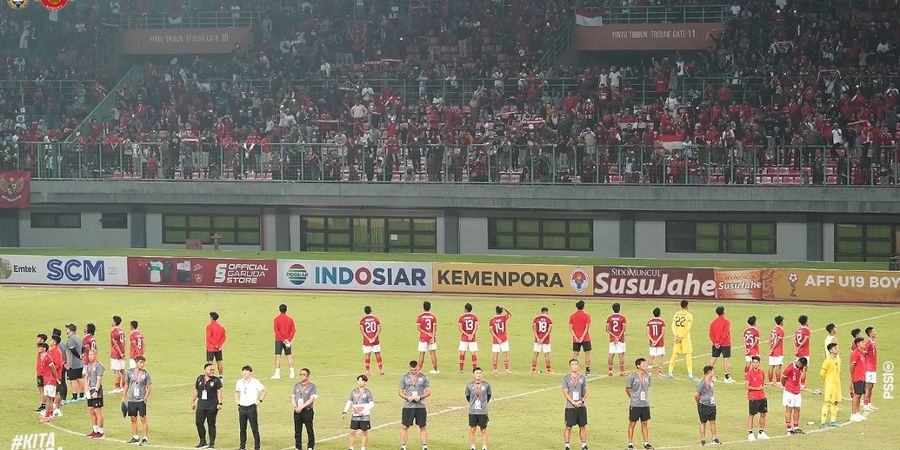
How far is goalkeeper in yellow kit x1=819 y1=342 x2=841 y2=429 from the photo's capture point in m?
28.6

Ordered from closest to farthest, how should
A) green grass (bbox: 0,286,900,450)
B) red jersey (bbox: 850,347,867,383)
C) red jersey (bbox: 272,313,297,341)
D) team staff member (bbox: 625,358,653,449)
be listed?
team staff member (bbox: 625,358,653,449) < green grass (bbox: 0,286,900,450) < red jersey (bbox: 850,347,867,383) < red jersey (bbox: 272,313,297,341)

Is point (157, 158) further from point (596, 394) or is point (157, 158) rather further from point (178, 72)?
point (596, 394)

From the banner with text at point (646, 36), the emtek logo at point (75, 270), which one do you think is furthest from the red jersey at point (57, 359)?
the banner with text at point (646, 36)

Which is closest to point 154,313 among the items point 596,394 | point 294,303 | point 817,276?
point 294,303

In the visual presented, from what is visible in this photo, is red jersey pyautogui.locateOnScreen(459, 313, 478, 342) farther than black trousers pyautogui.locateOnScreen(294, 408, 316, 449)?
Yes

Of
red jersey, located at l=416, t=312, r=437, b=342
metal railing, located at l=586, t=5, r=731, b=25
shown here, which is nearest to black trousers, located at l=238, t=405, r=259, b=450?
red jersey, located at l=416, t=312, r=437, b=342

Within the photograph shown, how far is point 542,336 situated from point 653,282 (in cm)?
1339

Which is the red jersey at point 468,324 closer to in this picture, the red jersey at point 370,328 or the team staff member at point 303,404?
the red jersey at point 370,328

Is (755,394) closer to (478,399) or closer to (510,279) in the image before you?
(478,399)

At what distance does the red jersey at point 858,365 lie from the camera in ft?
97.5

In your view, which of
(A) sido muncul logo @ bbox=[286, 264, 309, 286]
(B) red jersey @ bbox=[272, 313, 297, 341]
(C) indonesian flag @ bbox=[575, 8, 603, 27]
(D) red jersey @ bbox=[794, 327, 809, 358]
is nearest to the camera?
→ (D) red jersey @ bbox=[794, 327, 809, 358]

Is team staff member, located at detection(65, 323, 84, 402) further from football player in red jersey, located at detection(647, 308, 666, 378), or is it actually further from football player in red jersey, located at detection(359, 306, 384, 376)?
football player in red jersey, located at detection(647, 308, 666, 378)

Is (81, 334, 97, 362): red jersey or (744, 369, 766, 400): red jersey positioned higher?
(81, 334, 97, 362): red jersey

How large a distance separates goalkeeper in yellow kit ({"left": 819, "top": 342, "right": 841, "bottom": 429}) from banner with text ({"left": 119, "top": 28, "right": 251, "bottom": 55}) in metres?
43.9
